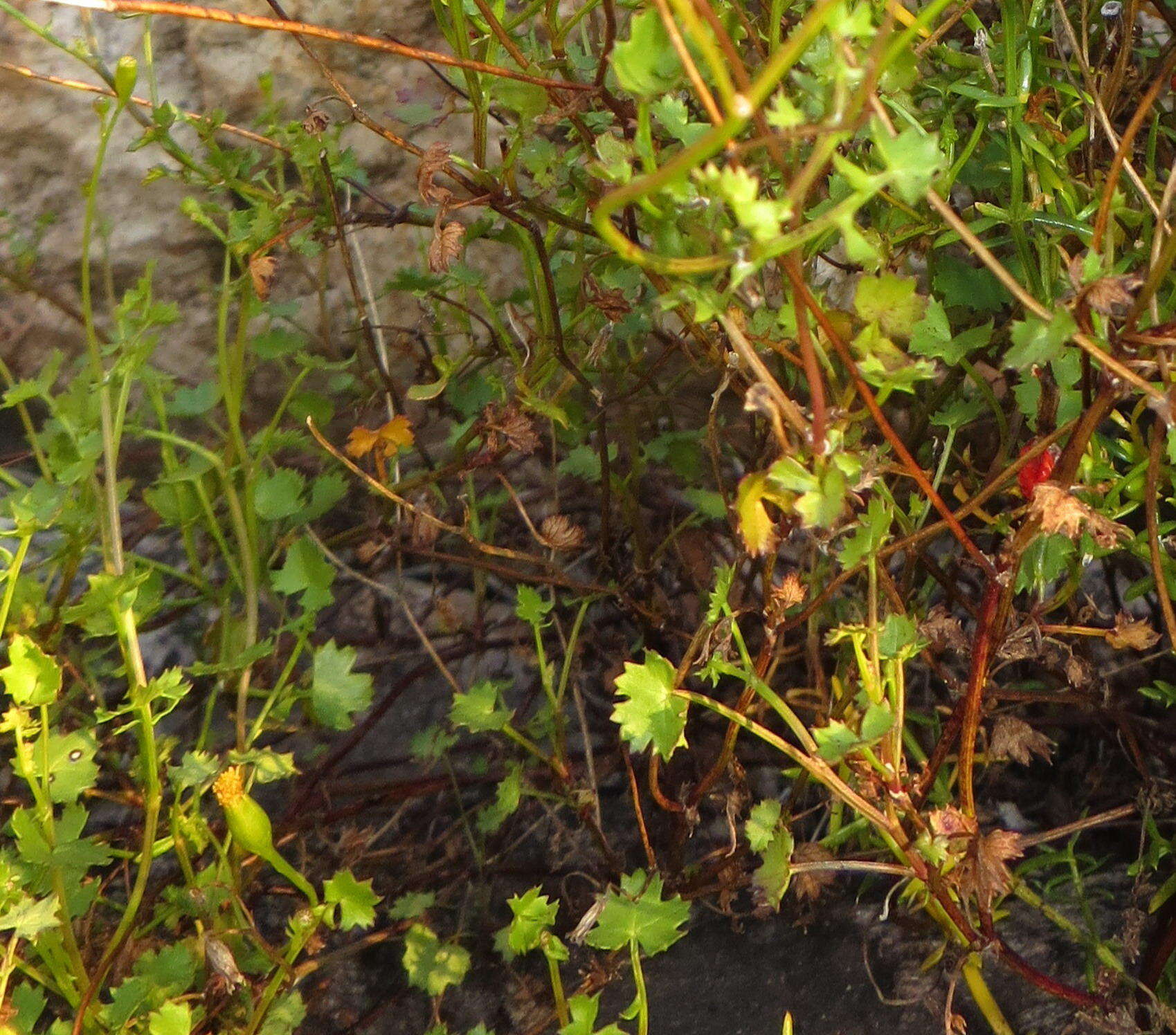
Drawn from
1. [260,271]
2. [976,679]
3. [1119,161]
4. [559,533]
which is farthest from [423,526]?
[1119,161]

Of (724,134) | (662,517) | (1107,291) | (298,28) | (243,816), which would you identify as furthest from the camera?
(662,517)

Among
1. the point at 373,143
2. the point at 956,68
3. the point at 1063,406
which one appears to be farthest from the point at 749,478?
the point at 373,143

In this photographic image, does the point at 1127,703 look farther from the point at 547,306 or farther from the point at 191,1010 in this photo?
the point at 191,1010

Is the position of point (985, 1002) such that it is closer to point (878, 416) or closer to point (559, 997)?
point (559, 997)

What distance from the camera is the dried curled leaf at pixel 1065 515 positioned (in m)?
0.57

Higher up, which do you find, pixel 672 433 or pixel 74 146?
pixel 74 146

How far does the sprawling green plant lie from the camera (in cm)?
59

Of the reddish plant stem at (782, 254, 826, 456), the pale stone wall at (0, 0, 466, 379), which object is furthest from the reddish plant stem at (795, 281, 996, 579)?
the pale stone wall at (0, 0, 466, 379)

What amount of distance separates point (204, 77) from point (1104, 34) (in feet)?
3.13

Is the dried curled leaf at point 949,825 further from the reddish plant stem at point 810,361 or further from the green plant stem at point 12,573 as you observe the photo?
the green plant stem at point 12,573

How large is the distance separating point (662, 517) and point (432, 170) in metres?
0.53

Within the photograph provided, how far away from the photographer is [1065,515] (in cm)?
57

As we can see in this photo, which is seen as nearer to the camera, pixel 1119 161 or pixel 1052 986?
pixel 1119 161

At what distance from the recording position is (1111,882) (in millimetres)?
926
